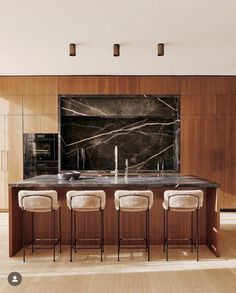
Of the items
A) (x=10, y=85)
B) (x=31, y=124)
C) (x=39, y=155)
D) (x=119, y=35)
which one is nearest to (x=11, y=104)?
(x=10, y=85)

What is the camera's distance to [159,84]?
21.8 feet

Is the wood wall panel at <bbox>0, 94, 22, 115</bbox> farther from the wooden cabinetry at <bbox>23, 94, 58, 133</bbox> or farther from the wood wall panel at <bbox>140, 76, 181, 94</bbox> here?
the wood wall panel at <bbox>140, 76, 181, 94</bbox>

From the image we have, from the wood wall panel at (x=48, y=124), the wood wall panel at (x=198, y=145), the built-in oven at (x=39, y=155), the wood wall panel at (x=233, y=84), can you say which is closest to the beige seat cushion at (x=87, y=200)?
the built-in oven at (x=39, y=155)

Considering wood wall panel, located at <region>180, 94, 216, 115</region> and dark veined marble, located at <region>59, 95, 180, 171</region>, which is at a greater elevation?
wood wall panel, located at <region>180, 94, 216, 115</region>

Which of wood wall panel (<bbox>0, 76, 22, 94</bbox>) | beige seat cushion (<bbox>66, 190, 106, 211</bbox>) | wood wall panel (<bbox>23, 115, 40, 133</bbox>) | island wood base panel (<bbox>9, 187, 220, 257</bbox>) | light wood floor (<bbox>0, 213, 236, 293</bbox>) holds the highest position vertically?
wood wall panel (<bbox>0, 76, 22, 94</bbox>)

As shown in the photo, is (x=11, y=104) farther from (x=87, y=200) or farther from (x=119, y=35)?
(x=87, y=200)

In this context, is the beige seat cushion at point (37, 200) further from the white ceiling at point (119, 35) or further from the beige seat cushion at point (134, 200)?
the white ceiling at point (119, 35)

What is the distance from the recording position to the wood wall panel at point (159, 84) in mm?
6641

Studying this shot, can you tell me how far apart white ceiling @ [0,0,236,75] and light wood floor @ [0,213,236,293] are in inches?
105

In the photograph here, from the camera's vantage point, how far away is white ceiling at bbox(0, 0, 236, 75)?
11.2 ft

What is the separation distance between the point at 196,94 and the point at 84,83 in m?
2.18

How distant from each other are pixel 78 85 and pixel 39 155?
5.08 ft

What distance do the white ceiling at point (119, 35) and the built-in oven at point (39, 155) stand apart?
1.29 m

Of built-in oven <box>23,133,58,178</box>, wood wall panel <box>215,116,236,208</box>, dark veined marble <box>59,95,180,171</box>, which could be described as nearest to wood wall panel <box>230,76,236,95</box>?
wood wall panel <box>215,116,236,208</box>
